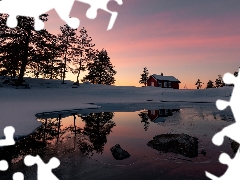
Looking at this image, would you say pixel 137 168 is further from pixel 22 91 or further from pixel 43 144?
pixel 22 91

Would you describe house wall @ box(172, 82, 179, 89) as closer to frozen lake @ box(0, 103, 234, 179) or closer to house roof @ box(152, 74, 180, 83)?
house roof @ box(152, 74, 180, 83)

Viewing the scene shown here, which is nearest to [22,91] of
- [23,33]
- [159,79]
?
[23,33]

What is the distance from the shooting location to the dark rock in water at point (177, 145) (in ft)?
31.3

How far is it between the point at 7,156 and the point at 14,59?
30.9 meters

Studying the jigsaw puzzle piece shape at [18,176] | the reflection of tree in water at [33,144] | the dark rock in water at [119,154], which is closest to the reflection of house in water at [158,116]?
the reflection of tree in water at [33,144]

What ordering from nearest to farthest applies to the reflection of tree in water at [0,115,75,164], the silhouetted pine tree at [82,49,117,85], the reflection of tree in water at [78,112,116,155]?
the reflection of tree in water at [0,115,75,164] < the reflection of tree in water at [78,112,116,155] < the silhouetted pine tree at [82,49,117,85]

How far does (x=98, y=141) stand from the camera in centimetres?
1166

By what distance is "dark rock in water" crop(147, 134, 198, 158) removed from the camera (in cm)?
955

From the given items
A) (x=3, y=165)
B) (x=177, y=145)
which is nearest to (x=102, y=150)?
(x=177, y=145)

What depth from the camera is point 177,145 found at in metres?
10.1

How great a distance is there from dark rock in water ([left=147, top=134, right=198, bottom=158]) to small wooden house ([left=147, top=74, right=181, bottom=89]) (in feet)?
201

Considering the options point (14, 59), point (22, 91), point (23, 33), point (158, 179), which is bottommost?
point (158, 179)

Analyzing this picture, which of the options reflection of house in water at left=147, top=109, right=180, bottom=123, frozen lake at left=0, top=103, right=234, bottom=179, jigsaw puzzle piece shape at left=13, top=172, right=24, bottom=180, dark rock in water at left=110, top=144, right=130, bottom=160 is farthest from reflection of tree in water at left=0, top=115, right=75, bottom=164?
reflection of house in water at left=147, top=109, right=180, bottom=123

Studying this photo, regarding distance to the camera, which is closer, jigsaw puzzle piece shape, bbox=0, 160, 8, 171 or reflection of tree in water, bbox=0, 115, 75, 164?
jigsaw puzzle piece shape, bbox=0, 160, 8, 171
